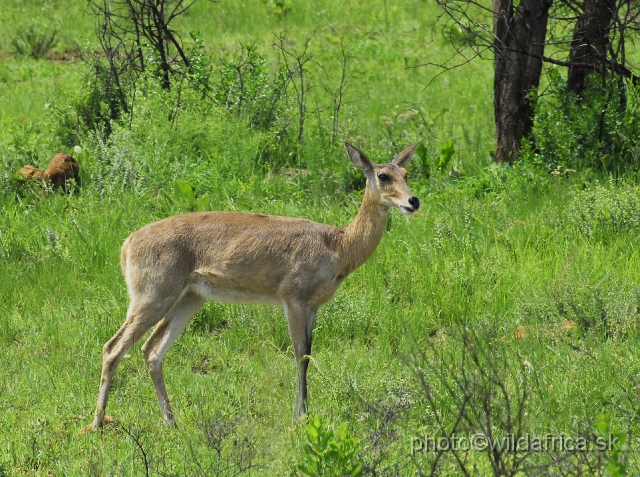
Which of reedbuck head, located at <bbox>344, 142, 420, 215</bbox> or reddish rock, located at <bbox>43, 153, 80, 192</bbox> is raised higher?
reedbuck head, located at <bbox>344, 142, 420, 215</bbox>

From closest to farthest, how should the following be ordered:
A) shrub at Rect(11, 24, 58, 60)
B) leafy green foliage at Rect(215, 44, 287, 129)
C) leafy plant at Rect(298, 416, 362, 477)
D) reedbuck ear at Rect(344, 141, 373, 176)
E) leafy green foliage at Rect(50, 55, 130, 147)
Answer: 1. leafy plant at Rect(298, 416, 362, 477)
2. reedbuck ear at Rect(344, 141, 373, 176)
3. leafy green foliage at Rect(215, 44, 287, 129)
4. leafy green foliage at Rect(50, 55, 130, 147)
5. shrub at Rect(11, 24, 58, 60)

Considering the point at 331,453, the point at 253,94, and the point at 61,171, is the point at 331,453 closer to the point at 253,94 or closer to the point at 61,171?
the point at 61,171

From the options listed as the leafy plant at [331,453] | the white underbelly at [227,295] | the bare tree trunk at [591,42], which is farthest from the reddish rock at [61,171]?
the leafy plant at [331,453]

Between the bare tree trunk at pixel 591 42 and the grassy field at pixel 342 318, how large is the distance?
1.16m

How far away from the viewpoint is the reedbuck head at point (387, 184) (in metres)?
6.45

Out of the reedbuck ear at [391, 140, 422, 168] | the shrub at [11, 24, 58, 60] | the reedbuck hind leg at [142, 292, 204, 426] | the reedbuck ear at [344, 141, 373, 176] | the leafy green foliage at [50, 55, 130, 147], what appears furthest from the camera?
the shrub at [11, 24, 58, 60]

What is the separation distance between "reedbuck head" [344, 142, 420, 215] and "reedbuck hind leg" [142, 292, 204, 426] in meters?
1.45

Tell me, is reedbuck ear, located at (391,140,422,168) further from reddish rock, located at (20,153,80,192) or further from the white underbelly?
reddish rock, located at (20,153,80,192)

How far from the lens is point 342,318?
289 inches

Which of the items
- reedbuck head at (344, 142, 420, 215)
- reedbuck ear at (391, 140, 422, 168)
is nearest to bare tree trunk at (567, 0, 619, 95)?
reedbuck ear at (391, 140, 422, 168)

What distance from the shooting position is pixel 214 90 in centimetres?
1127

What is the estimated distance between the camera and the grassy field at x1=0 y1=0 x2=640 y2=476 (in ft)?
17.4

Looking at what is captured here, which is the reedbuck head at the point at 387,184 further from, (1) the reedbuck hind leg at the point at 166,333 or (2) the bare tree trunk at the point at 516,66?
(2) the bare tree trunk at the point at 516,66

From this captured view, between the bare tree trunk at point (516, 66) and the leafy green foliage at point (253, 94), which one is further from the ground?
the bare tree trunk at point (516, 66)
